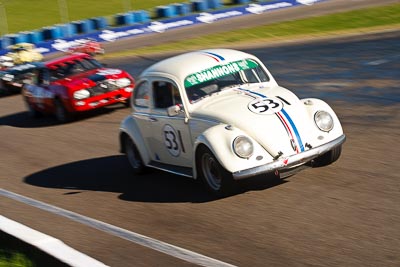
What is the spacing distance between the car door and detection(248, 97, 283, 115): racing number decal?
854 mm

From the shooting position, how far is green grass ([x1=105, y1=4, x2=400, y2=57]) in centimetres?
2631

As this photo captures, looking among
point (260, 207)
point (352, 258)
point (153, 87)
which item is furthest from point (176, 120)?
point (352, 258)

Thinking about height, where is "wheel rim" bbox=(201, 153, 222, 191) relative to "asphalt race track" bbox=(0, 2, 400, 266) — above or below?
above

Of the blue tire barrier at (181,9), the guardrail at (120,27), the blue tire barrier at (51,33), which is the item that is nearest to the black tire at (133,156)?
the guardrail at (120,27)

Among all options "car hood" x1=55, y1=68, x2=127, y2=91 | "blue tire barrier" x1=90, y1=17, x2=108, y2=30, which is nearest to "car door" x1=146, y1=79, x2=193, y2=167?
"car hood" x1=55, y1=68, x2=127, y2=91

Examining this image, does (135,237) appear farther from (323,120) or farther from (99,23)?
(99,23)

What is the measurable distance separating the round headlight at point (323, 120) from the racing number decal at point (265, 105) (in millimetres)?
449

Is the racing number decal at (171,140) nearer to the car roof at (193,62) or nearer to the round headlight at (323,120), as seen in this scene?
the car roof at (193,62)

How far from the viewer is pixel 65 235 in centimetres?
758

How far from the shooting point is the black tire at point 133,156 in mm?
9920

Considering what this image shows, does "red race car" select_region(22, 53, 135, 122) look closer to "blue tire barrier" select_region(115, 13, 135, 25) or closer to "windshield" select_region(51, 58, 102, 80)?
"windshield" select_region(51, 58, 102, 80)

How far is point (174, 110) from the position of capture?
877cm

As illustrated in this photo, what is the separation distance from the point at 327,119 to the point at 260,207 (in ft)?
4.73

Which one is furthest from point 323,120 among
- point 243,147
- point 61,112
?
point 61,112
